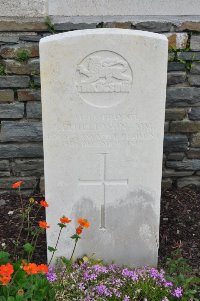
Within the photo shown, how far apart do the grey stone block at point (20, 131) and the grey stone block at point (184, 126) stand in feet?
3.44

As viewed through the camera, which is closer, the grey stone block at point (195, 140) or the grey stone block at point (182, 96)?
the grey stone block at point (182, 96)

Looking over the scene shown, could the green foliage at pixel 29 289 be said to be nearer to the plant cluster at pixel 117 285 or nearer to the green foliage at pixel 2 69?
the plant cluster at pixel 117 285

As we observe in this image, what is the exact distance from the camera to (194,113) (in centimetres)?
365

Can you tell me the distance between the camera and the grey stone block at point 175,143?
3.70 m

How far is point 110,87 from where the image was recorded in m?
2.48

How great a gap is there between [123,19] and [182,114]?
2.87ft

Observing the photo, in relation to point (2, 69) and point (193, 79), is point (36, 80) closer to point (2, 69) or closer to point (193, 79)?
point (2, 69)

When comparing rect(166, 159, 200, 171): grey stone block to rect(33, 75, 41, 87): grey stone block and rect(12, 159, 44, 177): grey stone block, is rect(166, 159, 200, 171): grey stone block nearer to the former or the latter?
rect(12, 159, 44, 177): grey stone block

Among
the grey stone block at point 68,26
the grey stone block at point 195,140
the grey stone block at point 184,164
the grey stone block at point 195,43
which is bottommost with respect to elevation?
the grey stone block at point 184,164

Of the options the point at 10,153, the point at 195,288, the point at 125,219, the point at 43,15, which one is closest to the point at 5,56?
the point at 43,15

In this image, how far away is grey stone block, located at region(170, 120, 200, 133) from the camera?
144 inches

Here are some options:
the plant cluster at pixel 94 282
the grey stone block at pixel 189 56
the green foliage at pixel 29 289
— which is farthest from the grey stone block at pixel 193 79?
the green foliage at pixel 29 289

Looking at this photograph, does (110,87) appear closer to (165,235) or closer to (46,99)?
(46,99)

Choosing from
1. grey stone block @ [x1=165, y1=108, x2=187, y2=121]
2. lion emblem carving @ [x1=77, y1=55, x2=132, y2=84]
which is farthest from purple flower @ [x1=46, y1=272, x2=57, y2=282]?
grey stone block @ [x1=165, y1=108, x2=187, y2=121]
